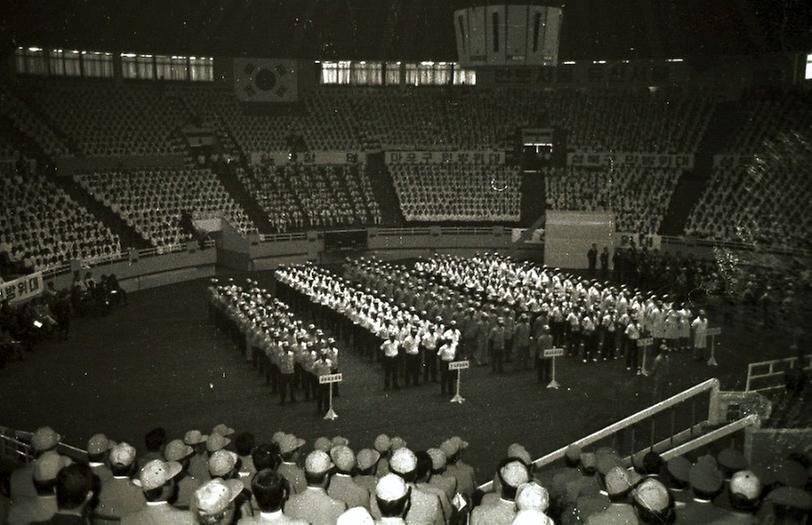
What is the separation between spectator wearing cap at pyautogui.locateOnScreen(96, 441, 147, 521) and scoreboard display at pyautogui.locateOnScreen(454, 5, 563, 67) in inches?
532

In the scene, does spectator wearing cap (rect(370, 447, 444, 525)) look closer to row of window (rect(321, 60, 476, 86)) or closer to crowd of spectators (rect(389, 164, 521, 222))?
crowd of spectators (rect(389, 164, 521, 222))

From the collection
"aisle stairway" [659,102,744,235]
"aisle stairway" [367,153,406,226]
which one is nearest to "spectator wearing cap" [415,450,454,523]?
"aisle stairway" [659,102,744,235]

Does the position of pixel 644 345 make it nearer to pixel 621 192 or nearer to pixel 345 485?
pixel 345 485

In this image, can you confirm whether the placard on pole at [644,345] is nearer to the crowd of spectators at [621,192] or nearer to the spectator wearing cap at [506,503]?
the spectator wearing cap at [506,503]

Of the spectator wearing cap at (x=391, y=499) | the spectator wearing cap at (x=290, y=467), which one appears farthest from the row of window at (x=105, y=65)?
the spectator wearing cap at (x=391, y=499)

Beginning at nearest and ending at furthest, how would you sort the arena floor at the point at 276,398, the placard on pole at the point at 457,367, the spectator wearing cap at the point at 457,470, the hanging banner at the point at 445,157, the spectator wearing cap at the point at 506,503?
the spectator wearing cap at the point at 506,503
the spectator wearing cap at the point at 457,470
the arena floor at the point at 276,398
the placard on pole at the point at 457,367
the hanging banner at the point at 445,157

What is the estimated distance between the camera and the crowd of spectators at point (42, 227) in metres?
25.3

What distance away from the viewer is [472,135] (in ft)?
139

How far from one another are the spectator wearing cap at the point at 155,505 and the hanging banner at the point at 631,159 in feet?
117

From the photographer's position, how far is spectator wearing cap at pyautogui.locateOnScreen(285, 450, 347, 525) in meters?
6.36

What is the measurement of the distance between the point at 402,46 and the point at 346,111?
5170mm

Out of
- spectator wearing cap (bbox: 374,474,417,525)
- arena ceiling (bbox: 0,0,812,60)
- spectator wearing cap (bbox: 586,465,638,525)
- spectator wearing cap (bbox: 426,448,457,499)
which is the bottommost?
spectator wearing cap (bbox: 426,448,457,499)

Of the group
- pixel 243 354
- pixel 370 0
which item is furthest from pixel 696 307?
pixel 370 0

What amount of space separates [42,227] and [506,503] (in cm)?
2473
